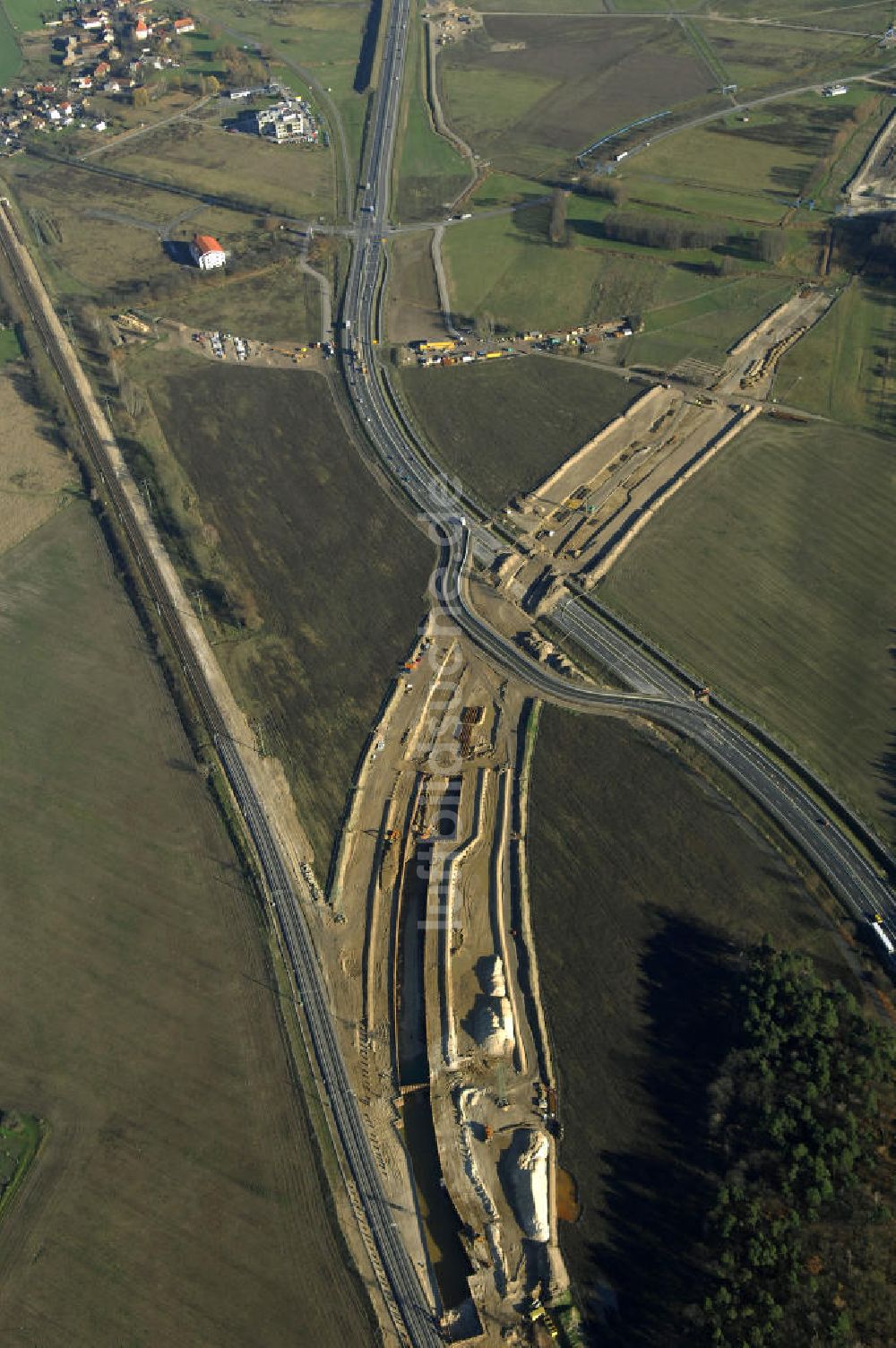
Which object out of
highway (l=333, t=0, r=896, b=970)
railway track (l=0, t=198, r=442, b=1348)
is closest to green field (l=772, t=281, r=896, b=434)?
highway (l=333, t=0, r=896, b=970)

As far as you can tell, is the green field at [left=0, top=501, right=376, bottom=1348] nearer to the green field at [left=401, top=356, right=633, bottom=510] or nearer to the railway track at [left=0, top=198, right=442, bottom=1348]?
the railway track at [left=0, top=198, right=442, bottom=1348]

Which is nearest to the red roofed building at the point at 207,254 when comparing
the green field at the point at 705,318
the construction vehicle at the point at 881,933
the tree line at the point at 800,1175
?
the green field at the point at 705,318

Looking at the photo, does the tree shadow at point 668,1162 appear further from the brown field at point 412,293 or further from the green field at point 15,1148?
the brown field at point 412,293

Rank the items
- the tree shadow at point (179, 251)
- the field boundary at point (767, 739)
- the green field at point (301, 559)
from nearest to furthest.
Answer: the field boundary at point (767, 739), the green field at point (301, 559), the tree shadow at point (179, 251)

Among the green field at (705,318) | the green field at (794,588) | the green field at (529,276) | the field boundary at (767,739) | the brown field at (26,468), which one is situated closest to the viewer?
the field boundary at (767,739)

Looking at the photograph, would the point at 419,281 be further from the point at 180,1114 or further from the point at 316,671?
the point at 180,1114

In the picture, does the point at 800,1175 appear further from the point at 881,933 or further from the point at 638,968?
the point at 881,933
